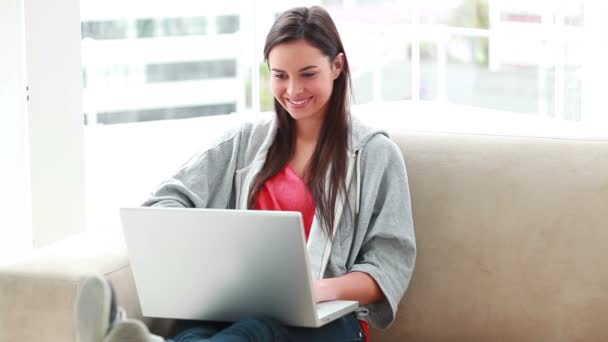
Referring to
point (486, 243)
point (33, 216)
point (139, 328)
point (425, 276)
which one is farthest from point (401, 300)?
point (33, 216)

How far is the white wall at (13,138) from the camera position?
112 inches

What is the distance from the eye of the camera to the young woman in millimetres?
2055

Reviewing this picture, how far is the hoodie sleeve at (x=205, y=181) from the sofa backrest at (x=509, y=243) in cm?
42

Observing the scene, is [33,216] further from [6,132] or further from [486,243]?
[486,243]

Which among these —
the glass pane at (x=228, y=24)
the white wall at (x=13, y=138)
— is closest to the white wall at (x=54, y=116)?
the white wall at (x=13, y=138)

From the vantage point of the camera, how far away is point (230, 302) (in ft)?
6.11

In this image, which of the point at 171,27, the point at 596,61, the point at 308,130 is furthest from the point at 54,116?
the point at 596,61

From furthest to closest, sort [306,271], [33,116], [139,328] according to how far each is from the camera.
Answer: [33,116], [306,271], [139,328]

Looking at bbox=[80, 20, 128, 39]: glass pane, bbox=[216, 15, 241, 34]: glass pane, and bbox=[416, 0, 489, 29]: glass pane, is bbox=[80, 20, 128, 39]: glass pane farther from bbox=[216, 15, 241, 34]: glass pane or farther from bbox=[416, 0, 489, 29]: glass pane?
bbox=[416, 0, 489, 29]: glass pane

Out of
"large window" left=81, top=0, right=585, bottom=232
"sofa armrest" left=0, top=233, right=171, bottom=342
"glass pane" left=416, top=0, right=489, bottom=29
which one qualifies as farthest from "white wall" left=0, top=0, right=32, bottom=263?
"glass pane" left=416, top=0, right=489, bottom=29

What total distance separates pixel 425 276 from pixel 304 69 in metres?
0.52

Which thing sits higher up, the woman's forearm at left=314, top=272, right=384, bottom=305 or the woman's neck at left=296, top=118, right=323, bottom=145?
the woman's neck at left=296, top=118, right=323, bottom=145

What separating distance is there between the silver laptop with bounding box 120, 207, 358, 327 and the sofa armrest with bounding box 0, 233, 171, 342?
100 millimetres

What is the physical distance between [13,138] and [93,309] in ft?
5.06
